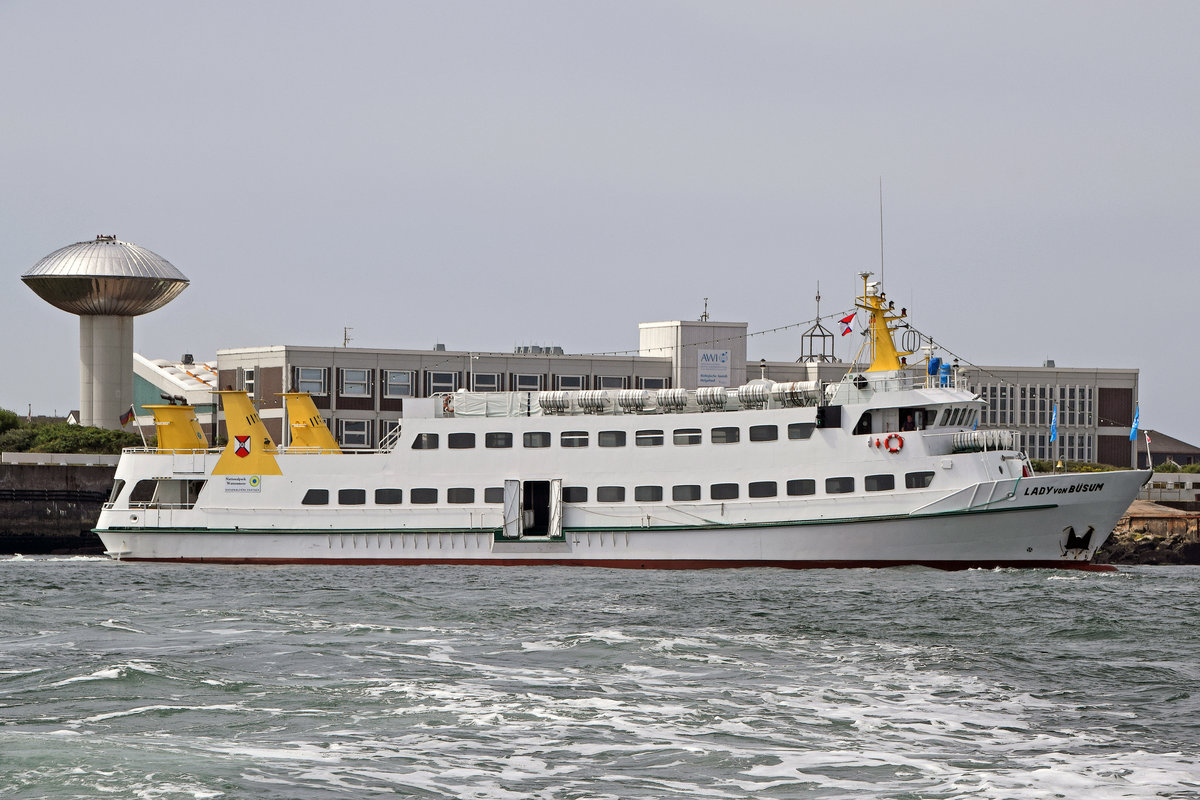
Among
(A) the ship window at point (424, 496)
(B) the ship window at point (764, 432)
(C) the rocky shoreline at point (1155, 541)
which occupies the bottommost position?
(C) the rocky shoreline at point (1155, 541)

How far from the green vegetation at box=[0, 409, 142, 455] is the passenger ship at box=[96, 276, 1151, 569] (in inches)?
1130

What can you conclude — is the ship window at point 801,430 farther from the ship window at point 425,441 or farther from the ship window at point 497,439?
the ship window at point 425,441

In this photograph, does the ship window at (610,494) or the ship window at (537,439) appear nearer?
the ship window at (610,494)

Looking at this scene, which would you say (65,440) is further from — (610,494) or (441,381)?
(610,494)

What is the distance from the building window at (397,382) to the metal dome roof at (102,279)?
1890 centimetres

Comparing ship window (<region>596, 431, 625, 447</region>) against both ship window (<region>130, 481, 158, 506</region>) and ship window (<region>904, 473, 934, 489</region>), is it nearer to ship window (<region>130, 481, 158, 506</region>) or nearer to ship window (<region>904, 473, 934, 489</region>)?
ship window (<region>904, 473, 934, 489</region>)

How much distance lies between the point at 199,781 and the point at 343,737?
2041 mm

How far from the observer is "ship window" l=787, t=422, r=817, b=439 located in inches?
1527

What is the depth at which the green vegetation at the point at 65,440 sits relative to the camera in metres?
71.1

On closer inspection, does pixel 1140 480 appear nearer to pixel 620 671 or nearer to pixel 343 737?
pixel 620 671

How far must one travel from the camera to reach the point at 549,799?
37.5 ft

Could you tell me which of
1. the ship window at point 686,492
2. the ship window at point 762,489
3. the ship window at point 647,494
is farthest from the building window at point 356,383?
the ship window at point 762,489

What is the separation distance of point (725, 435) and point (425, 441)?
8494mm

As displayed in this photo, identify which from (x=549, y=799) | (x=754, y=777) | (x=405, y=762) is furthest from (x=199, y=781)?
(x=754, y=777)
